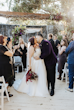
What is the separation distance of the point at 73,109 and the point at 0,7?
311 inches

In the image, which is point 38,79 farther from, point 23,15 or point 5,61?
point 23,15

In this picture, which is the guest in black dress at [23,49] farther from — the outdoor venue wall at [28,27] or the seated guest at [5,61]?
the outdoor venue wall at [28,27]

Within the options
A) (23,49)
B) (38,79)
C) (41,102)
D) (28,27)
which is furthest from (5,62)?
(28,27)

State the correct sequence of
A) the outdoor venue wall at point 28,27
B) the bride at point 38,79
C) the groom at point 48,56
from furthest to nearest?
the outdoor venue wall at point 28,27 < the bride at point 38,79 < the groom at point 48,56

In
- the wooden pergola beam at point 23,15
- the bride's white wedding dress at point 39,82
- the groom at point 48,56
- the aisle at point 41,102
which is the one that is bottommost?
the aisle at point 41,102

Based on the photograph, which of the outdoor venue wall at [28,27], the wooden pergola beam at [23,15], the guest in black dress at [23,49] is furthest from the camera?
the outdoor venue wall at [28,27]

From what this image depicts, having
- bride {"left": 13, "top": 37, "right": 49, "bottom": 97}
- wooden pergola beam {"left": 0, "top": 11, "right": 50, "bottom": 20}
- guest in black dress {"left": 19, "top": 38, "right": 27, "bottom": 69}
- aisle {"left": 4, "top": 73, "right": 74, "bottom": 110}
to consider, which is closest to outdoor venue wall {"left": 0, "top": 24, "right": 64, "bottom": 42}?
wooden pergola beam {"left": 0, "top": 11, "right": 50, "bottom": 20}

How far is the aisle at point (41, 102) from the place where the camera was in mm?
2548

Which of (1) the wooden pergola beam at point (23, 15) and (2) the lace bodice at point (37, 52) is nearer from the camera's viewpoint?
(2) the lace bodice at point (37, 52)

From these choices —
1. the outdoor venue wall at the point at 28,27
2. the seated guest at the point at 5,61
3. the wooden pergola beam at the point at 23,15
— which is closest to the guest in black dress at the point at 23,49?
the seated guest at the point at 5,61

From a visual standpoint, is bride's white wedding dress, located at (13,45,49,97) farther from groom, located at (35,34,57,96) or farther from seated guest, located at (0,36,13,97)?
seated guest, located at (0,36,13,97)

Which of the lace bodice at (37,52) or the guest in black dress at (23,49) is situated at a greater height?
the lace bodice at (37,52)

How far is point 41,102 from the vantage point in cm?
278

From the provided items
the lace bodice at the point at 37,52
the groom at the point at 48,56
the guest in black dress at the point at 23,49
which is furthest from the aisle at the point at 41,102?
the guest in black dress at the point at 23,49
